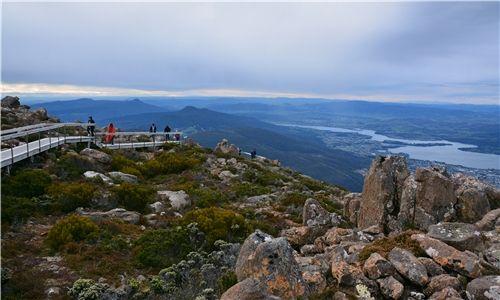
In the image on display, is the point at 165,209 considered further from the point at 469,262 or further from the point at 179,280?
the point at 469,262

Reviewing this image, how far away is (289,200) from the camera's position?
71.6ft

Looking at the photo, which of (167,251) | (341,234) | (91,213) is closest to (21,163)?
(91,213)

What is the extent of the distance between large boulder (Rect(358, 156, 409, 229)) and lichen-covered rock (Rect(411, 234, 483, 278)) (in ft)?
18.3

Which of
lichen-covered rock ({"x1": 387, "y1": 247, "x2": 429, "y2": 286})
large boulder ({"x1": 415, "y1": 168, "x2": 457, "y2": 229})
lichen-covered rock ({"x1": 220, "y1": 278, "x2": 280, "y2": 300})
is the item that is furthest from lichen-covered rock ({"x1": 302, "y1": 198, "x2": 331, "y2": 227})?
lichen-covered rock ({"x1": 220, "y1": 278, "x2": 280, "y2": 300})

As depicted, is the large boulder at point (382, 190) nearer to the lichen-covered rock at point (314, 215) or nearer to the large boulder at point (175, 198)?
the lichen-covered rock at point (314, 215)

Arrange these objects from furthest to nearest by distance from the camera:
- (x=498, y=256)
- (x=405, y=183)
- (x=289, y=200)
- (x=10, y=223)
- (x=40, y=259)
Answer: (x=289, y=200), (x=405, y=183), (x=10, y=223), (x=40, y=259), (x=498, y=256)

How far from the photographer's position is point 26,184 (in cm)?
1761

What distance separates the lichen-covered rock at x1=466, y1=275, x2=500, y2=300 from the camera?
7996 millimetres

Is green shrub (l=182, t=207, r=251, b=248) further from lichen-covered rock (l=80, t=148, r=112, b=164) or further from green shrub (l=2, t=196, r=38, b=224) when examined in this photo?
lichen-covered rock (l=80, t=148, r=112, b=164)

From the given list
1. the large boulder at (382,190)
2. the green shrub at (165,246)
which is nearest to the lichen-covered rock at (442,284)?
the large boulder at (382,190)

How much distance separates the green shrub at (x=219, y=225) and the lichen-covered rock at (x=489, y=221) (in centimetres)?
822


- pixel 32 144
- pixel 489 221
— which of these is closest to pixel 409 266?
pixel 489 221

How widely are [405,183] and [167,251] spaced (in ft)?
32.3

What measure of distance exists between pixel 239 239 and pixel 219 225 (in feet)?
3.08
